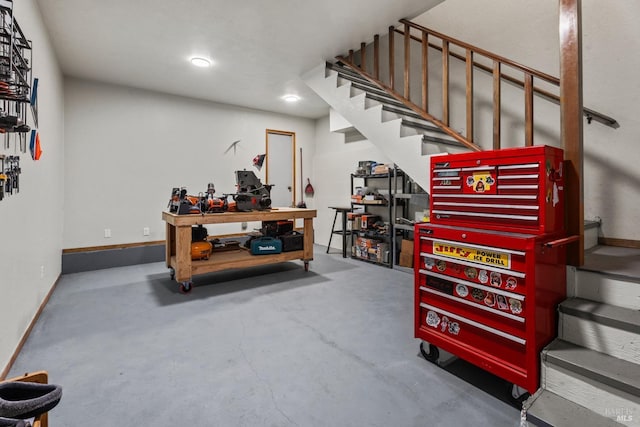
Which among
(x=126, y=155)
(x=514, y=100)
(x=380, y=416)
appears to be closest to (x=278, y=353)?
(x=380, y=416)

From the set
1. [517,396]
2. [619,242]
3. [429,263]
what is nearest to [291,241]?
[429,263]

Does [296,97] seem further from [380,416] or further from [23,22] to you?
[380,416]

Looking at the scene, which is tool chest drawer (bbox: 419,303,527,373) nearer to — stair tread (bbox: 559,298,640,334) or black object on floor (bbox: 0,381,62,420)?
stair tread (bbox: 559,298,640,334)

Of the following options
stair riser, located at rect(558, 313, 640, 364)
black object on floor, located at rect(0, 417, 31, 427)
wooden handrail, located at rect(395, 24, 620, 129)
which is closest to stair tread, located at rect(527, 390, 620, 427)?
stair riser, located at rect(558, 313, 640, 364)

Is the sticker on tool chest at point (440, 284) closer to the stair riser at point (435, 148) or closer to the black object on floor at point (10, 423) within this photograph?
the stair riser at point (435, 148)

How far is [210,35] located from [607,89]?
3747 mm

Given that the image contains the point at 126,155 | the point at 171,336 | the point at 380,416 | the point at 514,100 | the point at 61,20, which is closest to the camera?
the point at 380,416

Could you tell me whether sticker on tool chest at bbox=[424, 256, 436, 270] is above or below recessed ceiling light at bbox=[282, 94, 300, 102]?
below

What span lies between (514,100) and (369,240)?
2.64 metres

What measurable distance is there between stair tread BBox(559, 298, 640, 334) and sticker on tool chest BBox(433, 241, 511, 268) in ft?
1.45

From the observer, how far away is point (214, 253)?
3.99m

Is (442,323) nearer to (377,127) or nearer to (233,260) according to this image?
(377,127)

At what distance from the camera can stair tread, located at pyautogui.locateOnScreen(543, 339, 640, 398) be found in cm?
127

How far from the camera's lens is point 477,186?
70.6 inches
